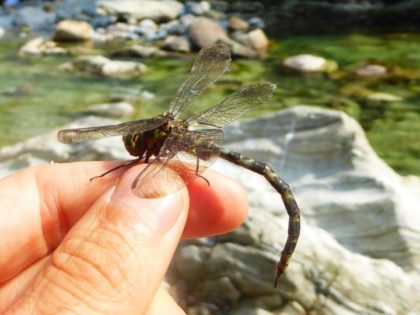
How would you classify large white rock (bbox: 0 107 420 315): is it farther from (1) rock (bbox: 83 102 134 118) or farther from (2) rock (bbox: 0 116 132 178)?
(1) rock (bbox: 83 102 134 118)

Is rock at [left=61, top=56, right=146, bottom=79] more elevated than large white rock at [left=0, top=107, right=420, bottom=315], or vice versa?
large white rock at [left=0, top=107, right=420, bottom=315]

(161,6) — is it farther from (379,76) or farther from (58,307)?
(58,307)

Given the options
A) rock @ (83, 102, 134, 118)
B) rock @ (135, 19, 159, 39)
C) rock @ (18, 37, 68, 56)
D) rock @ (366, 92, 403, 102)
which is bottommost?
rock @ (135, 19, 159, 39)

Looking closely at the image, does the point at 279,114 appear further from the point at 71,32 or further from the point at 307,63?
the point at 71,32

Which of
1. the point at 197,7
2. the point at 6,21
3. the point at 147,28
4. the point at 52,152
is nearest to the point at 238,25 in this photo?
the point at 147,28

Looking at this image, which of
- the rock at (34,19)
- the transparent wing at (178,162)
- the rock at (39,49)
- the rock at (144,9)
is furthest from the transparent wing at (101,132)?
the rock at (34,19)

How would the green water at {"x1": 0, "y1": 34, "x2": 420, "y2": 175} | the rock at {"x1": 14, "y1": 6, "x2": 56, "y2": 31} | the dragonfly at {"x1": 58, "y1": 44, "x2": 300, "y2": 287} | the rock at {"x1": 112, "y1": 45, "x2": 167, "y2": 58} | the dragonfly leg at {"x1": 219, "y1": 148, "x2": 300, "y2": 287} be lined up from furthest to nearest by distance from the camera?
1. the rock at {"x1": 14, "y1": 6, "x2": 56, "y2": 31}
2. the rock at {"x1": 112, "y1": 45, "x2": 167, "y2": 58}
3. the green water at {"x1": 0, "y1": 34, "x2": 420, "y2": 175}
4. the dragonfly leg at {"x1": 219, "y1": 148, "x2": 300, "y2": 287}
5. the dragonfly at {"x1": 58, "y1": 44, "x2": 300, "y2": 287}

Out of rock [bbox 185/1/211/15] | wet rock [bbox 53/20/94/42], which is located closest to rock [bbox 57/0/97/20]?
wet rock [bbox 53/20/94/42]
